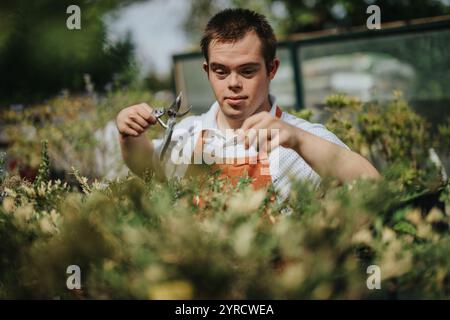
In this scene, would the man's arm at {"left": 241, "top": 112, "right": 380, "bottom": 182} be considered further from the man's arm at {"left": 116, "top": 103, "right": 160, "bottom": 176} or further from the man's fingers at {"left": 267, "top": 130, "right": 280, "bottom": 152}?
the man's arm at {"left": 116, "top": 103, "right": 160, "bottom": 176}

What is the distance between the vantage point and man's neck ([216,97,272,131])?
7.09 ft

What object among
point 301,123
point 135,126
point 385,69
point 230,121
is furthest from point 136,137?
point 385,69

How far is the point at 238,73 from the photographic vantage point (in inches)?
76.9

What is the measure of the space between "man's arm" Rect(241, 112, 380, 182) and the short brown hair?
2.34ft

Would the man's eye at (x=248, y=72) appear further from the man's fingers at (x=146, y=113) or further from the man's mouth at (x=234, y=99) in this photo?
the man's fingers at (x=146, y=113)

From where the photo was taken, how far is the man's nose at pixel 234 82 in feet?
6.36

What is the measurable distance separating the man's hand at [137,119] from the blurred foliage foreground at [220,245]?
543 millimetres

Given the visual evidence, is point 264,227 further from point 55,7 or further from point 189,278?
point 55,7

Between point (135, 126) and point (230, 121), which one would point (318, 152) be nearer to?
point (135, 126)

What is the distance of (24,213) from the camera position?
122 cm

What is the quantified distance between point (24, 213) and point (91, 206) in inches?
7.2

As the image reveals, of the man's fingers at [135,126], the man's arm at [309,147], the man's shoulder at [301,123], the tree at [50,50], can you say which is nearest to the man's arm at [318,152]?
the man's arm at [309,147]

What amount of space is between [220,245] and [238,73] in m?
1.11
